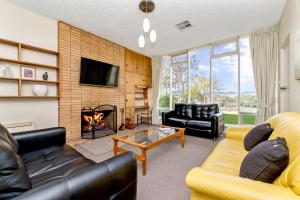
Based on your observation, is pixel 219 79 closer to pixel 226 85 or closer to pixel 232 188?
pixel 226 85

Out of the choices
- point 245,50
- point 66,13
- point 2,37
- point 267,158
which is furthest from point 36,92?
point 245,50

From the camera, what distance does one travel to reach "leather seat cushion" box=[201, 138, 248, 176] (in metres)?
1.37

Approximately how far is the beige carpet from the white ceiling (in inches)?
108

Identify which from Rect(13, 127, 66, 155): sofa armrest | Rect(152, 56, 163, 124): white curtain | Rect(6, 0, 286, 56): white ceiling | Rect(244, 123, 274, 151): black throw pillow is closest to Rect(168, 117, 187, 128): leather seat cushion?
Rect(152, 56, 163, 124): white curtain

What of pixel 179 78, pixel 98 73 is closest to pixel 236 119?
pixel 179 78

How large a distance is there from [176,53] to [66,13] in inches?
146

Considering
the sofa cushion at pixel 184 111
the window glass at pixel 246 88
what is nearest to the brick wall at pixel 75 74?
the sofa cushion at pixel 184 111

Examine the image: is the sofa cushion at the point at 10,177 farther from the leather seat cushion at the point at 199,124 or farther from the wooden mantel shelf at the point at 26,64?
the leather seat cushion at the point at 199,124

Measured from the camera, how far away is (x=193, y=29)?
3.64 meters

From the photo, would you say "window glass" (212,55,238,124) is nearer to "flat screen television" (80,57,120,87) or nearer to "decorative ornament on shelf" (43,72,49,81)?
"flat screen television" (80,57,120,87)

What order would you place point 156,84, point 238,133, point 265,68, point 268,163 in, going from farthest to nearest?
1. point 156,84
2. point 265,68
3. point 238,133
4. point 268,163

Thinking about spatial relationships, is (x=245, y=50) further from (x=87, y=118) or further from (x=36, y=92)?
(x=36, y=92)

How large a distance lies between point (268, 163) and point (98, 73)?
13.1ft

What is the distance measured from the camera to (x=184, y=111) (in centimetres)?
452
